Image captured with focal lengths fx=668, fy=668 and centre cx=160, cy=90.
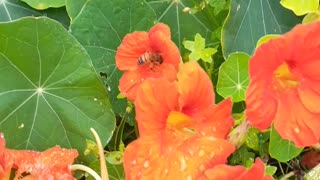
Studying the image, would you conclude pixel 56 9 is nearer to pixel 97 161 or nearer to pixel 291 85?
pixel 97 161

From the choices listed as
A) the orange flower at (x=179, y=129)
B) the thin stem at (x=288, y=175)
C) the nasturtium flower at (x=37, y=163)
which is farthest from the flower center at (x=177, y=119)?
the thin stem at (x=288, y=175)

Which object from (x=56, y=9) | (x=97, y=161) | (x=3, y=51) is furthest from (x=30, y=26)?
(x=97, y=161)

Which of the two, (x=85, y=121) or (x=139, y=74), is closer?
(x=139, y=74)

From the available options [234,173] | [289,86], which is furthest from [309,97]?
[234,173]

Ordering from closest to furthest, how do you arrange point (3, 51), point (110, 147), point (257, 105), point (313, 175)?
point (257, 105), point (313, 175), point (3, 51), point (110, 147)

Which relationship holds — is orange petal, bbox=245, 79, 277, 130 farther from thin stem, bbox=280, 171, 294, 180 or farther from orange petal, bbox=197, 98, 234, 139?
thin stem, bbox=280, 171, 294, 180

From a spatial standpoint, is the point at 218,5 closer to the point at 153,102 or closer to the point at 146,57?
the point at 146,57

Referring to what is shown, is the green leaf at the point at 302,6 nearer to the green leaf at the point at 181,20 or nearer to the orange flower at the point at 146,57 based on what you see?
the green leaf at the point at 181,20
